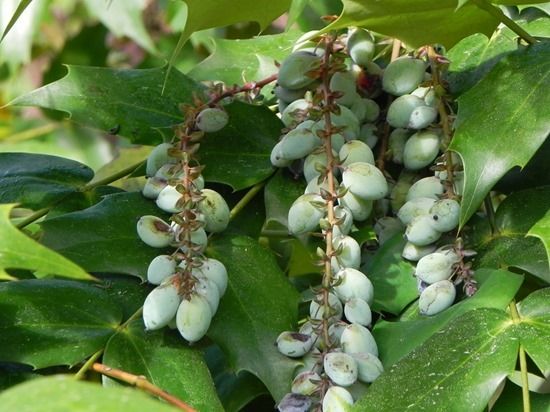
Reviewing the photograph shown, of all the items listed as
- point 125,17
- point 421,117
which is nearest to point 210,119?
point 421,117

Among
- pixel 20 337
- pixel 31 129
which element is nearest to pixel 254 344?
pixel 20 337

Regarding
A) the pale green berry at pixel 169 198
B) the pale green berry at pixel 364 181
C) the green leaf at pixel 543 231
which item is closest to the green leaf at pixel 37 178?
the pale green berry at pixel 169 198

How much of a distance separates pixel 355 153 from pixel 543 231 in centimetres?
13

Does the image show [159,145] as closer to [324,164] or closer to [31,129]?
[324,164]

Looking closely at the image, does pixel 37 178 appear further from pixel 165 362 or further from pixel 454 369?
pixel 454 369

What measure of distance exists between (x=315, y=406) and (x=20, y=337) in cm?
19

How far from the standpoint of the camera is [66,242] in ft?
2.20

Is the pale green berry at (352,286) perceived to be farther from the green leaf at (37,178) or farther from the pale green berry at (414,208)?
the green leaf at (37,178)

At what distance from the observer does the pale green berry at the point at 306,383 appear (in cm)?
57

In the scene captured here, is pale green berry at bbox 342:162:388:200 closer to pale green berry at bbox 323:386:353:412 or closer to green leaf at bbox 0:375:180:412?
pale green berry at bbox 323:386:353:412

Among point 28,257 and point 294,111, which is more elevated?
point 28,257

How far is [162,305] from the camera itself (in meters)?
0.60

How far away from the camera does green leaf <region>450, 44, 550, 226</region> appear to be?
0.62 meters

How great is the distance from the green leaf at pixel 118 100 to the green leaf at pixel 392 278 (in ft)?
0.70
